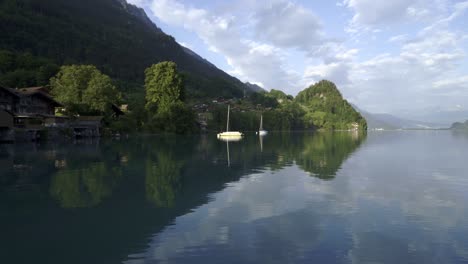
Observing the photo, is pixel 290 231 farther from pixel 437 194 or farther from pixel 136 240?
pixel 437 194

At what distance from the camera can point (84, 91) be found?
80500mm

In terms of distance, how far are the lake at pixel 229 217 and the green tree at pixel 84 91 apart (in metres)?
55.6

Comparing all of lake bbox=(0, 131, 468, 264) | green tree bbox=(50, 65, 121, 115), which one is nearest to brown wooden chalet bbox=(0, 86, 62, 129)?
green tree bbox=(50, 65, 121, 115)

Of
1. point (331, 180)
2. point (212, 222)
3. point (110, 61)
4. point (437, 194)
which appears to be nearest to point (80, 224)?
point (212, 222)

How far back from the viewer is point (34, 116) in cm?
6612

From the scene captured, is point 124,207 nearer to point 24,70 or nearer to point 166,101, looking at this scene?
point 166,101

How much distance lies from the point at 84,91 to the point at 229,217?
75.1 meters

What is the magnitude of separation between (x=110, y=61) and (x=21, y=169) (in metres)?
183

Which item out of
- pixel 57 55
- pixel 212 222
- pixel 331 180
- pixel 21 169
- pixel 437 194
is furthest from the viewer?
pixel 57 55

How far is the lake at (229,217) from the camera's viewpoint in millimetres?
10719

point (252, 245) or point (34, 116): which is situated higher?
point (34, 116)

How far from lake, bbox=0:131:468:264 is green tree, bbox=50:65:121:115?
5557 cm

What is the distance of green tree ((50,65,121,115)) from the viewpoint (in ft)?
259

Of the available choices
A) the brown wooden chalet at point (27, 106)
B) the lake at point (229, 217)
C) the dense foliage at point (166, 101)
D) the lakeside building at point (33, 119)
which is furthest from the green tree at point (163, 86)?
the lake at point (229, 217)
